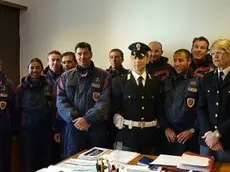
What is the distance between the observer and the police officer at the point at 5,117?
296 centimetres

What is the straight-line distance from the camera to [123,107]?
270 cm

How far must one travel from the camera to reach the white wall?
3.95m

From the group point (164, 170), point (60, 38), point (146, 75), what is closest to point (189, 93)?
point (146, 75)

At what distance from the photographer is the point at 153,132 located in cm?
266

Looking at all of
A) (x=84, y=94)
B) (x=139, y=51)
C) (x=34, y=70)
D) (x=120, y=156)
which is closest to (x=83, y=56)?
(x=84, y=94)

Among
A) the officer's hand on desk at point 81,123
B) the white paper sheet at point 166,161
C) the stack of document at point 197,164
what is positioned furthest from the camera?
the officer's hand on desk at point 81,123

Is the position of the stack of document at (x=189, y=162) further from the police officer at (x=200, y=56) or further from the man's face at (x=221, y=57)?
the police officer at (x=200, y=56)

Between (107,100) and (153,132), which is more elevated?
(107,100)

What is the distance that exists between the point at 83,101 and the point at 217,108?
110 cm

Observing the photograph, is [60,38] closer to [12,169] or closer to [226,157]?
[12,169]

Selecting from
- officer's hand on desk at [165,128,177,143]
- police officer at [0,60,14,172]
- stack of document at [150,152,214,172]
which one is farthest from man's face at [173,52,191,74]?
police officer at [0,60,14,172]

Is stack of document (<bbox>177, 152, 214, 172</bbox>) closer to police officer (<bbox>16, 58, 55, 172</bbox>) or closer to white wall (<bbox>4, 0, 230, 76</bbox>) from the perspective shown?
police officer (<bbox>16, 58, 55, 172</bbox>)

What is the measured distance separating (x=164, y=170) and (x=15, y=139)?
185cm

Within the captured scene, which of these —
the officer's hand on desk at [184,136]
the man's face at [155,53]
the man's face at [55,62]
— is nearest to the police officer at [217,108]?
the officer's hand on desk at [184,136]
